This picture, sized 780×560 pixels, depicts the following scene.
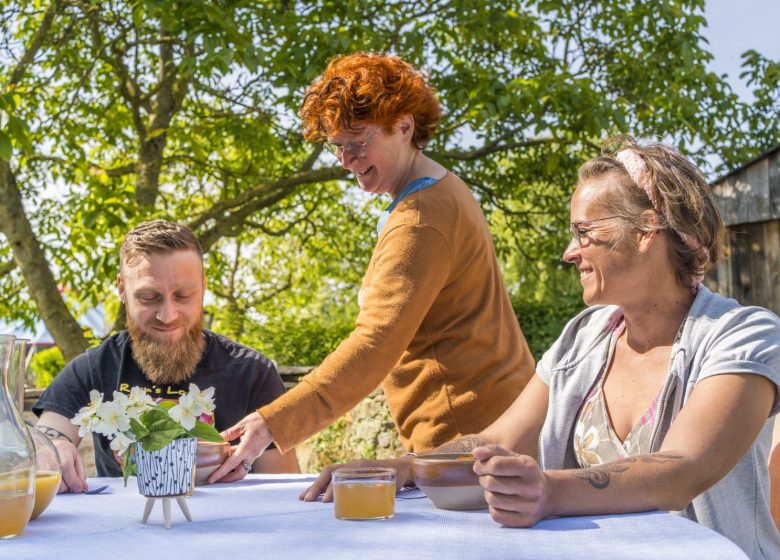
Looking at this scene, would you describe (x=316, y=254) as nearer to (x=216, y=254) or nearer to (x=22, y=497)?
(x=216, y=254)

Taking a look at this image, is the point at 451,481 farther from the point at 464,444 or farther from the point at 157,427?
the point at 157,427

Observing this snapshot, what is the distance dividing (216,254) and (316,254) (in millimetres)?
1310

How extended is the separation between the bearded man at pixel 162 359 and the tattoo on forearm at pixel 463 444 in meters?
0.80

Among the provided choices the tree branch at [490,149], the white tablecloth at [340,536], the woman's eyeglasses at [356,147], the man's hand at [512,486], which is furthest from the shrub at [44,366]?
the man's hand at [512,486]

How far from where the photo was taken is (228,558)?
1.36 meters

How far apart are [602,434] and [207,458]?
919mm

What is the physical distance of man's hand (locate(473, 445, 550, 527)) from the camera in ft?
5.01

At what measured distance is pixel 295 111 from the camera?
666 cm

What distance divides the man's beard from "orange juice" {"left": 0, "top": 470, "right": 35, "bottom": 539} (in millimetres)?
1264

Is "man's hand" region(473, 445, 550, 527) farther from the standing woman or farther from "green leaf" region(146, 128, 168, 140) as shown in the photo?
"green leaf" region(146, 128, 168, 140)

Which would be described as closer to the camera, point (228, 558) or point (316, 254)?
point (228, 558)

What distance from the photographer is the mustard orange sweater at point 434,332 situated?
2.28 metres

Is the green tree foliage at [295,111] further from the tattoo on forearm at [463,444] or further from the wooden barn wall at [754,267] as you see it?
the tattoo on forearm at [463,444]

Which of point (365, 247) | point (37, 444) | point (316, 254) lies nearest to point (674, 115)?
point (365, 247)
